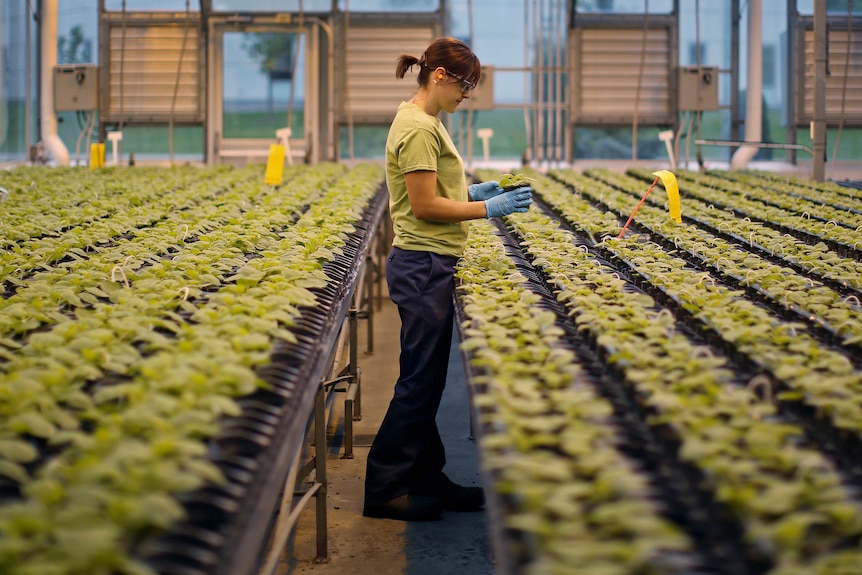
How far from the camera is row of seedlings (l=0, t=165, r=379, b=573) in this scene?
145 centimetres

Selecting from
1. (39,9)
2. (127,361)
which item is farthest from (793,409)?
(39,9)

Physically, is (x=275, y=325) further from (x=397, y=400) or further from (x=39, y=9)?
(x=39, y=9)

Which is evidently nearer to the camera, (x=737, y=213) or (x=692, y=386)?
(x=692, y=386)

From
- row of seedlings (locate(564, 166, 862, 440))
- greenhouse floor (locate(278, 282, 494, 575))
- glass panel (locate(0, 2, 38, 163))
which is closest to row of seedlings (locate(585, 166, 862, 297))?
row of seedlings (locate(564, 166, 862, 440))

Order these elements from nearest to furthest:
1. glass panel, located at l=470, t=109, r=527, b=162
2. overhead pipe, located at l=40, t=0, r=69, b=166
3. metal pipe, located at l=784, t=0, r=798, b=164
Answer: overhead pipe, located at l=40, t=0, r=69, b=166 → metal pipe, located at l=784, t=0, r=798, b=164 → glass panel, located at l=470, t=109, r=527, b=162

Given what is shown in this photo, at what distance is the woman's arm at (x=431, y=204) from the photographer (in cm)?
322

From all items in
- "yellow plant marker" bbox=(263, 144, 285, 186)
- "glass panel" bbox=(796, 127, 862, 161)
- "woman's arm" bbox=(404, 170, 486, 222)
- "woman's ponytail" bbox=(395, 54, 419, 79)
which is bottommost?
"woman's arm" bbox=(404, 170, 486, 222)

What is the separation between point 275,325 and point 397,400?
1.11 m

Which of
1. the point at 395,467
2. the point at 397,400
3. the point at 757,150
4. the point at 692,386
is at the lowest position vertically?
the point at 395,467

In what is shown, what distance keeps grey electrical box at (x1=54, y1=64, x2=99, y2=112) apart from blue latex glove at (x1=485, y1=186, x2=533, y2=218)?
7.86m

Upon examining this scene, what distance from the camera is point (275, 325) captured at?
247cm

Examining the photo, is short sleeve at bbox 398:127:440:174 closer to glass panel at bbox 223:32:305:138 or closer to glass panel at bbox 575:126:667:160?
glass panel at bbox 223:32:305:138

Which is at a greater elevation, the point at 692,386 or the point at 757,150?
the point at 757,150

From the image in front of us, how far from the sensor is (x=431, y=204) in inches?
128
